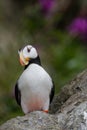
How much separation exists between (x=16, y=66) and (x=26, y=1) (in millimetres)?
3390

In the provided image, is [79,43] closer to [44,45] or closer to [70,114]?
[44,45]

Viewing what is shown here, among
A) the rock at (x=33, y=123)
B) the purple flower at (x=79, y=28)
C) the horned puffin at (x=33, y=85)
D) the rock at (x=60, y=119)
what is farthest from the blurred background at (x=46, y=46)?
the rock at (x=33, y=123)

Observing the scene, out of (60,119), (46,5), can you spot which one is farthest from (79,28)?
(60,119)

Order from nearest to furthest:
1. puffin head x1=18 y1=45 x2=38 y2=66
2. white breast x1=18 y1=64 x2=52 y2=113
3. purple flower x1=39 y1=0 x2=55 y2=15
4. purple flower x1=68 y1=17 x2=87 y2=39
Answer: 1. white breast x1=18 y1=64 x2=52 y2=113
2. puffin head x1=18 y1=45 x2=38 y2=66
3. purple flower x1=68 y1=17 x2=87 y2=39
4. purple flower x1=39 y1=0 x2=55 y2=15

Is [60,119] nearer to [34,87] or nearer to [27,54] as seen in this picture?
[34,87]

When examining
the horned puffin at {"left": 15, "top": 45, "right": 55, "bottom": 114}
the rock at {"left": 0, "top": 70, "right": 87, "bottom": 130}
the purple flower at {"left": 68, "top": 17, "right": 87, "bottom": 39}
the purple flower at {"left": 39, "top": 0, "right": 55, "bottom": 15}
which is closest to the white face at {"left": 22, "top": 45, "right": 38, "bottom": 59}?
the horned puffin at {"left": 15, "top": 45, "right": 55, "bottom": 114}

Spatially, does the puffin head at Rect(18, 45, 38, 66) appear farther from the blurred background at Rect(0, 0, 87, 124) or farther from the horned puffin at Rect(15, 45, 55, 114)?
the blurred background at Rect(0, 0, 87, 124)

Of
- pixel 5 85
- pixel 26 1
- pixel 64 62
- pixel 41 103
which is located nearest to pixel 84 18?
pixel 64 62

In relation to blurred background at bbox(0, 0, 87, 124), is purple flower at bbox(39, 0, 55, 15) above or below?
above

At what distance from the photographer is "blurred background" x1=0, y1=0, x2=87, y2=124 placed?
327 inches

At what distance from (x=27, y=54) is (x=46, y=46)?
4760 mm

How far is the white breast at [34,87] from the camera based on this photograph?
15.1 ft

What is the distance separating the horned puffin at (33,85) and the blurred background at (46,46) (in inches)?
106

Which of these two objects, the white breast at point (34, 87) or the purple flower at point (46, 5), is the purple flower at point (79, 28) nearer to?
the purple flower at point (46, 5)
